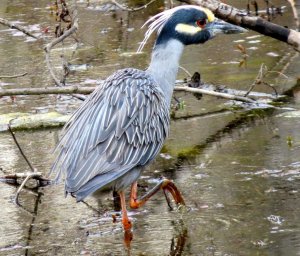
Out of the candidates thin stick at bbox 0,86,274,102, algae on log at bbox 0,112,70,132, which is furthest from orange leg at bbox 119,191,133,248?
algae on log at bbox 0,112,70,132

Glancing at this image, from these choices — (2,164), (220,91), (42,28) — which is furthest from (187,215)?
(42,28)

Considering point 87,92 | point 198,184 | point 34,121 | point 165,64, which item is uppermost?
point 165,64

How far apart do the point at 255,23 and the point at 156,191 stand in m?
2.70

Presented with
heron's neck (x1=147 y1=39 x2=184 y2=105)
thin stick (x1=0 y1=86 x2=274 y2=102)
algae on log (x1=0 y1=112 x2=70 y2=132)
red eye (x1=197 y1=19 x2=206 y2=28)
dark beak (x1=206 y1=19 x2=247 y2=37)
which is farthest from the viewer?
algae on log (x1=0 y1=112 x2=70 y2=132)

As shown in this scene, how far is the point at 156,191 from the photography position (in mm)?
6348

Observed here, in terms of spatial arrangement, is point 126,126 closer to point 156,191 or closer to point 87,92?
point 156,191

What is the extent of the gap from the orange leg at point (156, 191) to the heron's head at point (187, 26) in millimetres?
1124

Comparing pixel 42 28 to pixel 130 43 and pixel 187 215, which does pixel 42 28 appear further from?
pixel 187 215

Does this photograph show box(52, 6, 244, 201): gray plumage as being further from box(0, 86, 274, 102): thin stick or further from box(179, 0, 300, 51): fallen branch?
box(179, 0, 300, 51): fallen branch

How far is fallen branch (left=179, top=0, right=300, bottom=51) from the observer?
325 inches

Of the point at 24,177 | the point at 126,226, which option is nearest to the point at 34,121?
the point at 24,177

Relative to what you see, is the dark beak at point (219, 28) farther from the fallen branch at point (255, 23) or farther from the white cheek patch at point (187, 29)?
the fallen branch at point (255, 23)

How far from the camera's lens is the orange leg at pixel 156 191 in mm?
6164

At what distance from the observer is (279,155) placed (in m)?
7.11
